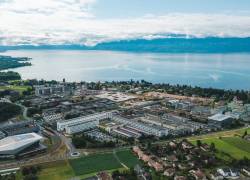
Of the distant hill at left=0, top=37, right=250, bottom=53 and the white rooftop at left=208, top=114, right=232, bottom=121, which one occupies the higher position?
the distant hill at left=0, top=37, right=250, bottom=53

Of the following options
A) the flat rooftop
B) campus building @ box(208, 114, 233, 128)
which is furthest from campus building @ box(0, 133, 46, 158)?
the flat rooftop

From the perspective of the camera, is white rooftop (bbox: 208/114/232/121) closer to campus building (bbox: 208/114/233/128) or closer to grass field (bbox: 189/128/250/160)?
campus building (bbox: 208/114/233/128)

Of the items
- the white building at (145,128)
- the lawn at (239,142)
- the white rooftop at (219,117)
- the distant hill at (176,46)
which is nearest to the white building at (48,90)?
the white building at (145,128)

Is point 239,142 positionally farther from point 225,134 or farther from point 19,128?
point 19,128

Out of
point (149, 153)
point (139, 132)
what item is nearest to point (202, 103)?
point (139, 132)

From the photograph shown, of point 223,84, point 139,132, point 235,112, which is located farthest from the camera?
point 223,84

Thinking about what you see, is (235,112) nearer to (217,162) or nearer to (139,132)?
(139,132)

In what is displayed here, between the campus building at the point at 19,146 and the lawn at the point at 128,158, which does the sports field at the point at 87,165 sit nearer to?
the lawn at the point at 128,158
